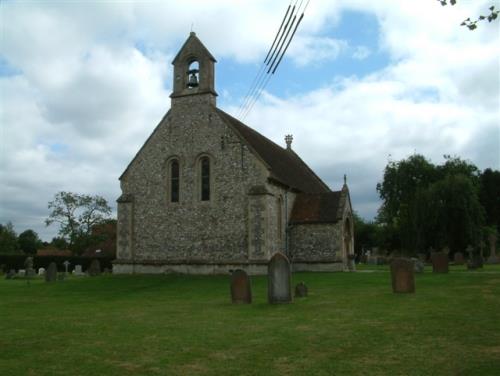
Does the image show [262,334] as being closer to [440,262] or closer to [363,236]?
[440,262]

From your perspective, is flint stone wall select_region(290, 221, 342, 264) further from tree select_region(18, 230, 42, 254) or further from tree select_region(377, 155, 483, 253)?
tree select_region(18, 230, 42, 254)

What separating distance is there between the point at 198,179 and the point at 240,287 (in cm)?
1376

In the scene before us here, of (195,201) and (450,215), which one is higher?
(450,215)

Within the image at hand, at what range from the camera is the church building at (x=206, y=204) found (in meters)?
27.3

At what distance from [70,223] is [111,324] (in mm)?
48048

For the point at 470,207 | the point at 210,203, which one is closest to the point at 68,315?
the point at 210,203

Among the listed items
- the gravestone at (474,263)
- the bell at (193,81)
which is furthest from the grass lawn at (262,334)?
the bell at (193,81)

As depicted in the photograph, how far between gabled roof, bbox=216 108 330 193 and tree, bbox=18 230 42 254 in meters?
67.2

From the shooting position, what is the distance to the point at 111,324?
1216cm

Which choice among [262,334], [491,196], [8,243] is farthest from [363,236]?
[262,334]

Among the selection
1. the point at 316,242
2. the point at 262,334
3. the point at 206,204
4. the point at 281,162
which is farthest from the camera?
the point at 281,162

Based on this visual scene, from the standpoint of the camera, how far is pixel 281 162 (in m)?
34.3

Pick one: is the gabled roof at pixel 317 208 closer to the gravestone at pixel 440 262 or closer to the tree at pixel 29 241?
the gravestone at pixel 440 262

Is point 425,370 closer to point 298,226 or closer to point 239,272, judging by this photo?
point 239,272
